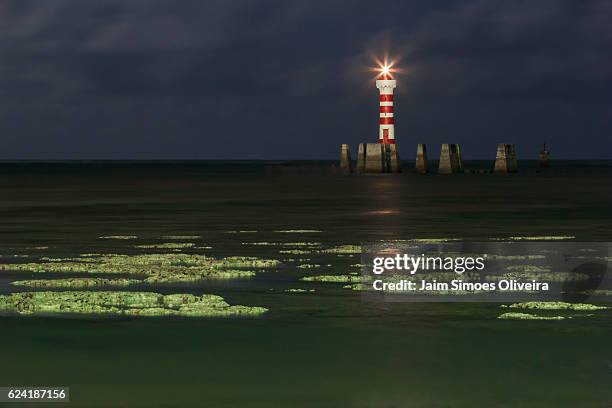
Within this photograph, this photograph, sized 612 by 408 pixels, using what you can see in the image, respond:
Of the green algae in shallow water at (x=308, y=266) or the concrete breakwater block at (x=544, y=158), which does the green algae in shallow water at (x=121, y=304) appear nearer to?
the green algae in shallow water at (x=308, y=266)

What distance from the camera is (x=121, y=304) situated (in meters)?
15.8

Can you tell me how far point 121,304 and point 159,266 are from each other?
4866 millimetres

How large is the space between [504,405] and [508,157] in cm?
11491

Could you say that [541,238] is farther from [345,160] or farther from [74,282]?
[345,160]

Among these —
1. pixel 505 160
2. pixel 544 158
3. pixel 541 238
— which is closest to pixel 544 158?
pixel 544 158

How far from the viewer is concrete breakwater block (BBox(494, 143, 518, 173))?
401ft

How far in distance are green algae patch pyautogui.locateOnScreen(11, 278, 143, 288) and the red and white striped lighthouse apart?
8583cm

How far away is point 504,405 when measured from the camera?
10.2 meters

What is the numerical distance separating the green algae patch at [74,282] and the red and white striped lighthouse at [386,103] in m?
85.8

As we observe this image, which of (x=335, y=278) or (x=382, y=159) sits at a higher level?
(x=382, y=159)

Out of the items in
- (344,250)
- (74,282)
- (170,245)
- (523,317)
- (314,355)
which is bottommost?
(314,355)

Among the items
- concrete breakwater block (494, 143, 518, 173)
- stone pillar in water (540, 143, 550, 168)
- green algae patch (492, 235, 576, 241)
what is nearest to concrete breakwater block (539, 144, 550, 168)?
stone pillar in water (540, 143, 550, 168)

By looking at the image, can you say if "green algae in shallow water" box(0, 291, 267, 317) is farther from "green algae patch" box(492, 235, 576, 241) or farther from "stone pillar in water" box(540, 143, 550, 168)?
"stone pillar in water" box(540, 143, 550, 168)

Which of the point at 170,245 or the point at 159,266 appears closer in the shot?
the point at 159,266
